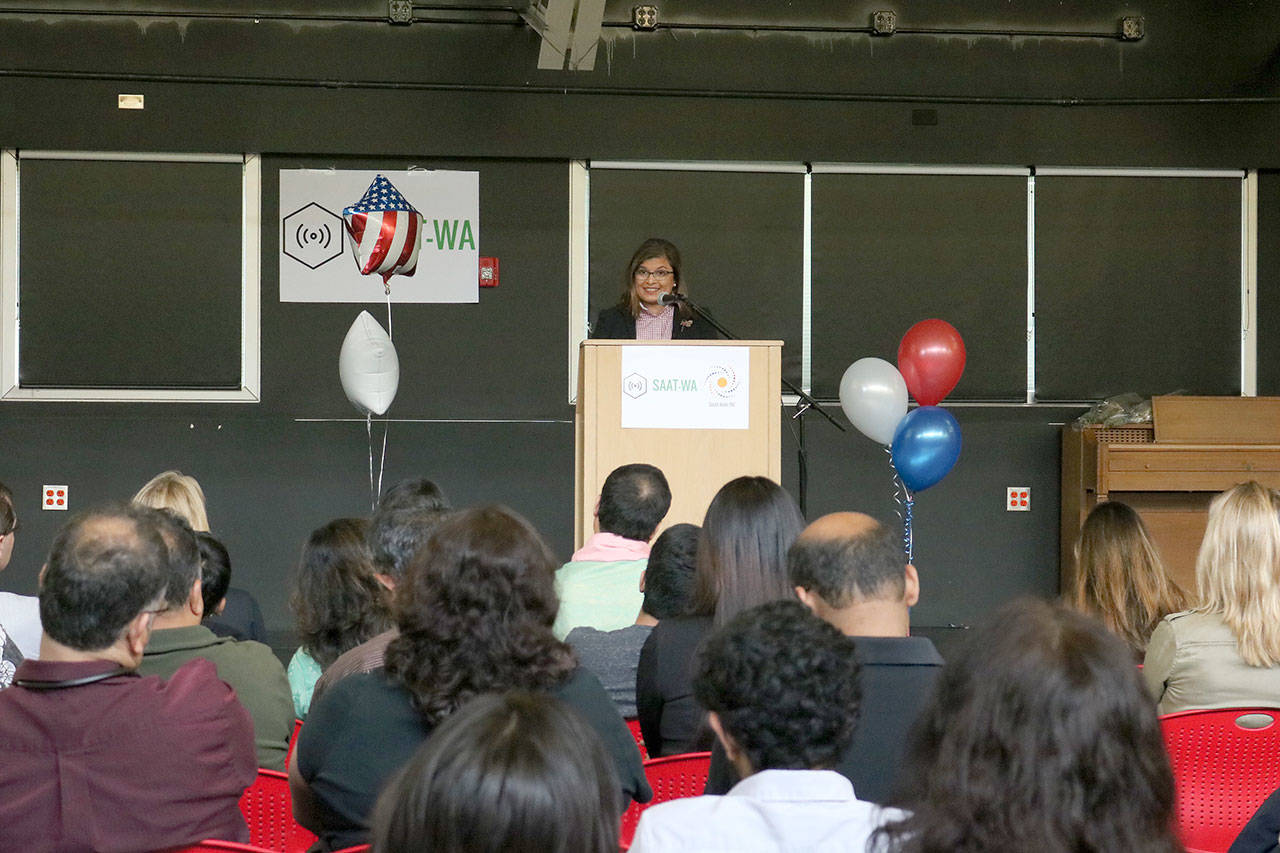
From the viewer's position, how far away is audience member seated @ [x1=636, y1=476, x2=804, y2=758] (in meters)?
2.54

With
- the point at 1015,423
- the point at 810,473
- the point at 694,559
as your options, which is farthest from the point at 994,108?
the point at 694,559

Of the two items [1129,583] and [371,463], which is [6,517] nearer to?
[1129,583]

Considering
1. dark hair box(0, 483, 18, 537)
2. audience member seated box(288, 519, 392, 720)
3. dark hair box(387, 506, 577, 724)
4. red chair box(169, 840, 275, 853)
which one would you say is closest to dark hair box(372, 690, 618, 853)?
red chair box(169, 840, 275, 853)

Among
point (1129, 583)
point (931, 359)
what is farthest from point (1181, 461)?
point (1129, 583)

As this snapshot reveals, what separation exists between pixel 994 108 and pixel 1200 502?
250cm

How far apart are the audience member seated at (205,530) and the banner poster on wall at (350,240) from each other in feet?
10.8

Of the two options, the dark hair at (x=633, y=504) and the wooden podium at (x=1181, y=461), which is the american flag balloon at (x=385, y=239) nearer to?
the dark hair at (x=633, y=504)

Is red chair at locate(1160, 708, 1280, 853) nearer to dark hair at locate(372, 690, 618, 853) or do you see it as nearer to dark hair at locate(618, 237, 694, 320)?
dark hair at locate(372, 690, 618, 853)

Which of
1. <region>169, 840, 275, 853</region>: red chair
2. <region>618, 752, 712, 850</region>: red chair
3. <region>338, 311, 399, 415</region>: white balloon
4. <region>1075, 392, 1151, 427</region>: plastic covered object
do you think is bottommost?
<region>618, 752, 712, 850</region>: red chair

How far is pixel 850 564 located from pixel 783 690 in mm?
719

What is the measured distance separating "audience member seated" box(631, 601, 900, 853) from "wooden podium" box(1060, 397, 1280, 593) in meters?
5.76

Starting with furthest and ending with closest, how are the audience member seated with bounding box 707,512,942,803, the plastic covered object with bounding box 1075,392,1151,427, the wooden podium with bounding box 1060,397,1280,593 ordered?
the plastic covered object with bounding box 1075,392,1151,427 < the wooden podium with bounding box 1060,397,1280,593 < the audience member seated with bounding box 707,512,942,803

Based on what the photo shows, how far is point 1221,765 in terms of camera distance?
2.38 metres

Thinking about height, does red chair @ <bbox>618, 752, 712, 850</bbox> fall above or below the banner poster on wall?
below
